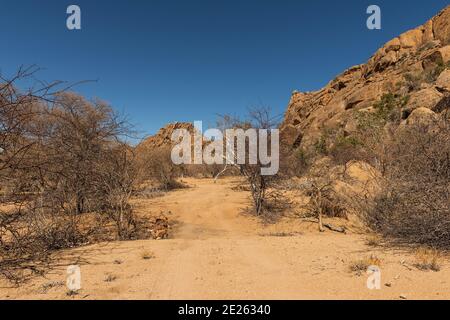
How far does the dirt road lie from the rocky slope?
18563 millimetres

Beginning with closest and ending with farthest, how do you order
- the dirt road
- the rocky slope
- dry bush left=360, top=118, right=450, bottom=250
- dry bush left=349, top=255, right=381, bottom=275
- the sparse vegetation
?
1. the dirt road
2. dry bush left=349, top=255, right=381, bottom=275
3. dry bush left=360, top=118, right=450, bottom=250
4. the sparse vegetation
5. the rocky slope

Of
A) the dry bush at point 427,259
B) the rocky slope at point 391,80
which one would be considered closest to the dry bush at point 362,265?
the dry bush at point 427,259

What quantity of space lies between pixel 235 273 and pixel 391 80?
33.8 meters

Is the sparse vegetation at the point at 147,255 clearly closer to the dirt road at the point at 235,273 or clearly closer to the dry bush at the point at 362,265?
the dirt road at the point at 235,273

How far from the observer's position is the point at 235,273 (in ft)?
14.2

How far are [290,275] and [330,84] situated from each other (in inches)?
1890

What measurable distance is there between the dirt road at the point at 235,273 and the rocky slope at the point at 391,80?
18563 millimetres

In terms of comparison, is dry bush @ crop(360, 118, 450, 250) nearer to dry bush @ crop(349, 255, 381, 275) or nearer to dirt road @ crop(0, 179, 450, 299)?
dirt road @ crop(0, 179, 450, 299)

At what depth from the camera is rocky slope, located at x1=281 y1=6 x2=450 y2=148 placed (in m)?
26.0

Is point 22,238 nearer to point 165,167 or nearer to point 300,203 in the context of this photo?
point 300,203

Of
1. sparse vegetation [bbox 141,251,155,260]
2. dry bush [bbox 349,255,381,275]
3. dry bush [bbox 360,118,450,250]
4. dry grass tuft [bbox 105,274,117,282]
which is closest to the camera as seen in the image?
dry grass tuft [bbox 105,274,117,282]

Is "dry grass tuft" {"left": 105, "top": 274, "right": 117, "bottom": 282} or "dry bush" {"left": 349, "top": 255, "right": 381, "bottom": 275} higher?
"dry bush" {"left": 349, "top": 255, "right": 381, "bottom": 275}

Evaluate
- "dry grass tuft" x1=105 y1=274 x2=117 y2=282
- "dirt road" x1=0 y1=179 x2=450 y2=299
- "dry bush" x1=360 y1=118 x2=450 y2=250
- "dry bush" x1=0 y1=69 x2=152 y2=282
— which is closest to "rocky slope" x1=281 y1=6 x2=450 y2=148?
"dry bush" x1=360 y1=118 x2=450 y2=250

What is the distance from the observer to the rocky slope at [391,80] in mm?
26000
